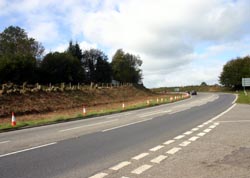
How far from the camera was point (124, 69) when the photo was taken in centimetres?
11875

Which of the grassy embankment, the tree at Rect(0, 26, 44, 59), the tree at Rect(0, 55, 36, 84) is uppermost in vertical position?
the tree at Rect(0, 26, 44, 59)

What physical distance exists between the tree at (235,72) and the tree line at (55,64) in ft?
98.4

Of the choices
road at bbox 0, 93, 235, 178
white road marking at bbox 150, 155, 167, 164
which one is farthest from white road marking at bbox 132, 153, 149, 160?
white road marking at bbox 150, 155, 167, 164

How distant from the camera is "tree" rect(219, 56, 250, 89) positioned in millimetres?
118250

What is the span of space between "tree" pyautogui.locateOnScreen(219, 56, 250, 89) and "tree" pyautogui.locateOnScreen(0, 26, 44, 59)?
2537 inches

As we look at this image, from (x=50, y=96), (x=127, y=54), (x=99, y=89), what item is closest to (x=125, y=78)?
(x=127, y=54)

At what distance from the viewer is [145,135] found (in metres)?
13.8

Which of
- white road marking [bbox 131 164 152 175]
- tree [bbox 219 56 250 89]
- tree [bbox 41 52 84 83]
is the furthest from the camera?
tree [bbox 219 56 250 89]

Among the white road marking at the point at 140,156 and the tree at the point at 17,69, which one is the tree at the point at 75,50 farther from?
the white road marking at the point at 140,156

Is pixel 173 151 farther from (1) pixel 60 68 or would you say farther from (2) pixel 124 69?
(2) pixel 124 69

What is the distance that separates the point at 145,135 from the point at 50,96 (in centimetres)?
3478

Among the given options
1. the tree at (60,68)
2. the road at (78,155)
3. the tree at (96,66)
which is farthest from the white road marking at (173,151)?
the tree at (96,66)

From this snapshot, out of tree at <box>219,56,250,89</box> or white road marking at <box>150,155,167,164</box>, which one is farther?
tree at <box>219,56,250,89</box>

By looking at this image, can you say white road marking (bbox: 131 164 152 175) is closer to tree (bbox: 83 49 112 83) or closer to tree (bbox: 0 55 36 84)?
tree (bbox: 0 55 36 84)
